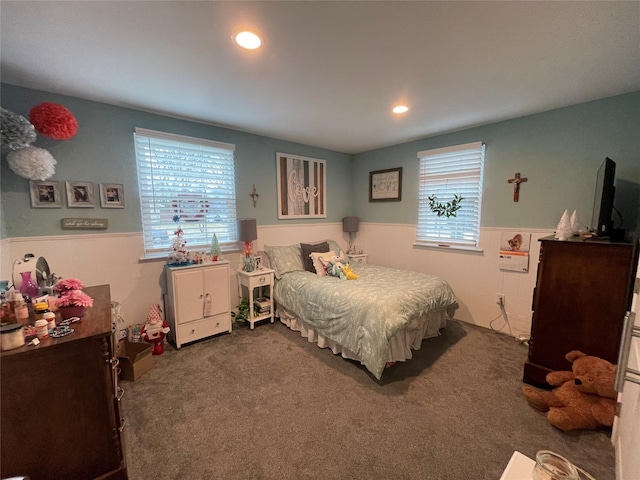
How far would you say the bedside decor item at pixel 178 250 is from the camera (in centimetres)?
273

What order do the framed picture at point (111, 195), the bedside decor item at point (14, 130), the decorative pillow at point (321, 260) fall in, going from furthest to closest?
the decorative pillow at point (321, 260), the framed picture at point (111, 195), the bedside decor item at point (14, 130)

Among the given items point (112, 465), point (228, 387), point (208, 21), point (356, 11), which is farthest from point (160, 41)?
point (228, 387)

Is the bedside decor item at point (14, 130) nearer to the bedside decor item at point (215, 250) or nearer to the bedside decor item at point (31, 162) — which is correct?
the bedside decor item at point (31, 162)

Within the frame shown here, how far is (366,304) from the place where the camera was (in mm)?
2238

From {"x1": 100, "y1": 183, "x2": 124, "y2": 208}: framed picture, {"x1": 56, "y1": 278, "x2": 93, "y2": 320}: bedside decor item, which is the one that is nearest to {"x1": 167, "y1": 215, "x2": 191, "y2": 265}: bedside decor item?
{"x1": 100, "y1": 183, "x2": 124, "y2": 208}: framed picture

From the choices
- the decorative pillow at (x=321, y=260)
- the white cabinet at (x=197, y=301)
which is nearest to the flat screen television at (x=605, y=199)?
the decorative pillow at (x=321, y=260)

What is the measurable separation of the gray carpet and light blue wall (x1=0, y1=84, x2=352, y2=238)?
1.58 meters

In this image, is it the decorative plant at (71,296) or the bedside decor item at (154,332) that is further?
the bedside decor item at (154,332)

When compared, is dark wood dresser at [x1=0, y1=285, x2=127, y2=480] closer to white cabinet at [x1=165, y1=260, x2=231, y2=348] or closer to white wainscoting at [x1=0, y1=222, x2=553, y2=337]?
white cabinet at [x1=165, y1=260, x2=231, y2=348]

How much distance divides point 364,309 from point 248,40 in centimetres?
209

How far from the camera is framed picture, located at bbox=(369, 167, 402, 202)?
396cm

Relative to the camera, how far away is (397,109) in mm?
2594

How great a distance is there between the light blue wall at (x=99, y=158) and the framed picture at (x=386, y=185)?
1857 mm

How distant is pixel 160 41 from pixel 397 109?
203cm
